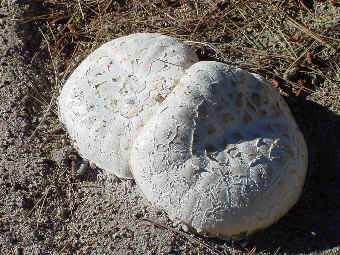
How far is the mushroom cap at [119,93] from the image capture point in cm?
288

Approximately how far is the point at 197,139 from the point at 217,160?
0.48 feet

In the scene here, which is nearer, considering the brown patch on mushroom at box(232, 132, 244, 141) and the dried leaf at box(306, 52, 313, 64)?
the brown patch on mushroom at box(232, 132, 244, 141)

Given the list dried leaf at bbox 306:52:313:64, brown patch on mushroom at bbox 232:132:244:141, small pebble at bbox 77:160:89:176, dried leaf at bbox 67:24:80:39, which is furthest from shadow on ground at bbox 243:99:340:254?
dried leaf at bbox 67:24:80:39

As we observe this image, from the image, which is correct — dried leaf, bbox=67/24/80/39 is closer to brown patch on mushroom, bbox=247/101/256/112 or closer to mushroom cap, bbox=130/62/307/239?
mushroom cap, bbox=130/62/307/239

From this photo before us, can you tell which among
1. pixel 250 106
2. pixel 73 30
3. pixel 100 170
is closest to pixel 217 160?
pixel 250 106

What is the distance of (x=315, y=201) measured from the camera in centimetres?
295

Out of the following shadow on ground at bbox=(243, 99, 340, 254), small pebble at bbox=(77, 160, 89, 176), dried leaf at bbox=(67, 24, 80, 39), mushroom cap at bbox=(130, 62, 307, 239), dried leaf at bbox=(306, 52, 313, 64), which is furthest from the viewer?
dried leaf at bbox=(67, 24, 80, 39)

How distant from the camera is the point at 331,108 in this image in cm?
327

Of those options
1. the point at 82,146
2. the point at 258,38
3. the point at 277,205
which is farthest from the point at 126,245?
the point at 258,38

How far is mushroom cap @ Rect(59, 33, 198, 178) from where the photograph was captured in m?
2.88

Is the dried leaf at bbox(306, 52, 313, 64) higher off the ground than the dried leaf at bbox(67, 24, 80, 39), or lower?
higher

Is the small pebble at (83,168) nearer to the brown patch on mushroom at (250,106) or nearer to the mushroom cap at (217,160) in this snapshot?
the mushroom cap at (217,160)

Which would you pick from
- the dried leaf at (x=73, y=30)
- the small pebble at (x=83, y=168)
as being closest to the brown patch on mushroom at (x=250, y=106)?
the small pebble at (x=83, y=168)

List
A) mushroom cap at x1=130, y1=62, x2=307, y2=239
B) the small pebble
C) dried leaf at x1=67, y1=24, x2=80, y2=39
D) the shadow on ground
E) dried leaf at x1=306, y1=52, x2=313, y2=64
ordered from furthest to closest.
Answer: dried leaf at x1=67, y1=24, x2=80, y2=39 → dried leaf at x1=306, y1=52, x2=313, y2=64 → the small pebble → the shadow on ground → mushroom cap at x1=130, y1=62, x2=307, y2=239
